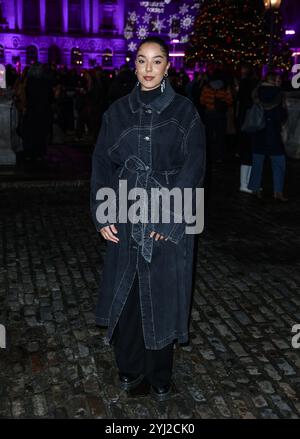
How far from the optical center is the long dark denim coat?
300cm

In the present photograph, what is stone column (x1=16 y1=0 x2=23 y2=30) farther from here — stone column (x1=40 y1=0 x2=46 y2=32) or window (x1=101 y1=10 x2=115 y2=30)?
window (x1=101 y1=10 x2=115 y2=30)

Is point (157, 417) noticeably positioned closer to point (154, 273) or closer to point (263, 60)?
point (154, 273)

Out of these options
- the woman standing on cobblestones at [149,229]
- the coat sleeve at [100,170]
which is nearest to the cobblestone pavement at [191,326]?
the woman standing on cobblestones at [149,229]

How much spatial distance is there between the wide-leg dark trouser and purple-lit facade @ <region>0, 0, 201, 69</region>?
6764 centimetres

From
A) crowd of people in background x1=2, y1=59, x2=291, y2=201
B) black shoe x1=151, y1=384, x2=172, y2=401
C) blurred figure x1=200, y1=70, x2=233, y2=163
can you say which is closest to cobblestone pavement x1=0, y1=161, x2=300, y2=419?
black shoe x1=151, y1=384, x2=172, y2=401

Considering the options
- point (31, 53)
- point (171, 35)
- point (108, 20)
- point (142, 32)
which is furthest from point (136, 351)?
point (108, 20)

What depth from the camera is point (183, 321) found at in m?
3.23

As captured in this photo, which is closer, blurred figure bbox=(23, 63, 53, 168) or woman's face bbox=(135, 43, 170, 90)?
woman's face bbox=(135, 43, 170, 90)

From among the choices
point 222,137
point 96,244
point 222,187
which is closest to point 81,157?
point 222,137

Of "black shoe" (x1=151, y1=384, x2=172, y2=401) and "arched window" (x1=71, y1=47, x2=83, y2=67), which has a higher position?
"arched window" (x1=71, y1=47, x2=83, y2=67)

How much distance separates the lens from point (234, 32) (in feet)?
104

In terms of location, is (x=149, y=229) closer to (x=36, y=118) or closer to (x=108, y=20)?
(x=36, y=118)

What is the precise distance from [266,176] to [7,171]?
5.16 metres

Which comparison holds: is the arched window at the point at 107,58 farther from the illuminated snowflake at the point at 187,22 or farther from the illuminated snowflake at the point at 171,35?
the illuminated snowflake at the point at 187,22
